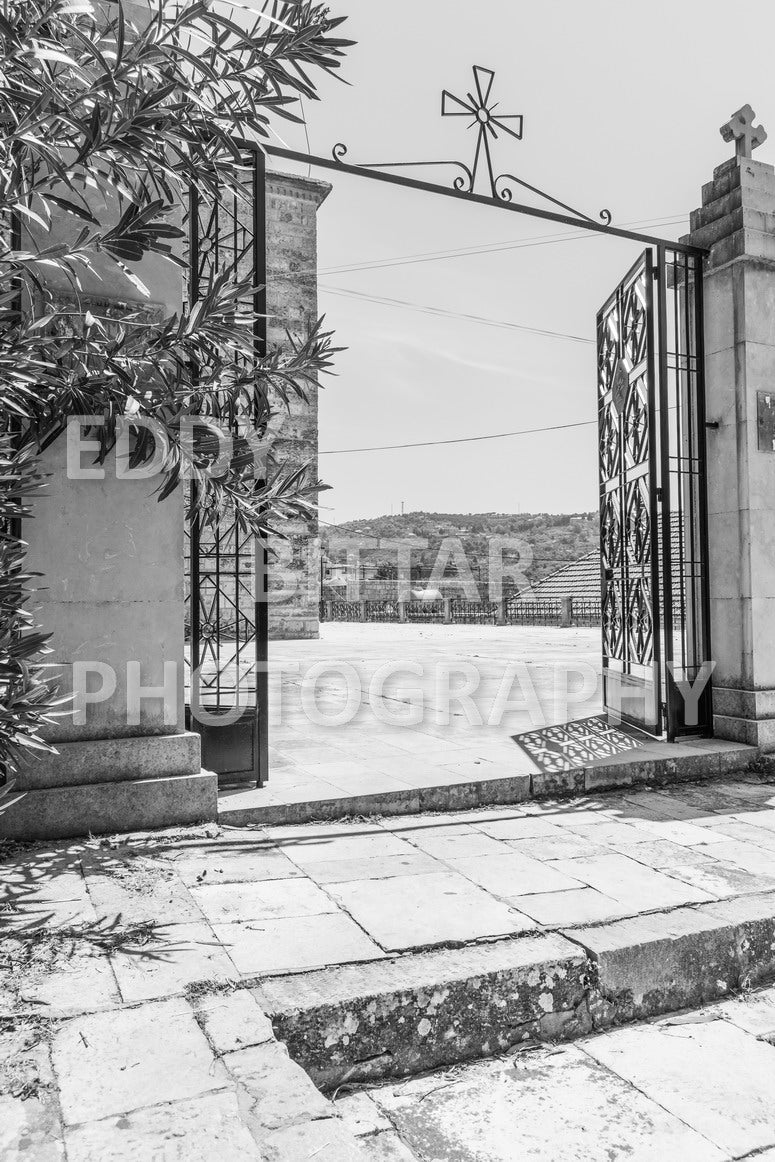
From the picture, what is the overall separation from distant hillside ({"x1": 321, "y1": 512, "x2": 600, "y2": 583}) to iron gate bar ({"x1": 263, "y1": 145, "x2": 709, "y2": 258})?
2497cm

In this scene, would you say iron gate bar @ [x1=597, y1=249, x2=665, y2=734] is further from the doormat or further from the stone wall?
the stone wall

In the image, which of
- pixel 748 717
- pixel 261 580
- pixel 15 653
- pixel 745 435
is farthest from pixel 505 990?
pixel 745 435

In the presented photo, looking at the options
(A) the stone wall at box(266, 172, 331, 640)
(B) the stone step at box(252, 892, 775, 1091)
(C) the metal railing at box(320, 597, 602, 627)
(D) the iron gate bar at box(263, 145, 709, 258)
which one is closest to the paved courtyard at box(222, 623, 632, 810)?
(B) the stone step at box(252, 892, 775, 1091)

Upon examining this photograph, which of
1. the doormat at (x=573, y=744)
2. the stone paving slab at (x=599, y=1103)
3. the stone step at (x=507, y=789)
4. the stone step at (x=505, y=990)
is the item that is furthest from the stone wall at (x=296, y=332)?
the stone paving slab at (x=599, y=1103)

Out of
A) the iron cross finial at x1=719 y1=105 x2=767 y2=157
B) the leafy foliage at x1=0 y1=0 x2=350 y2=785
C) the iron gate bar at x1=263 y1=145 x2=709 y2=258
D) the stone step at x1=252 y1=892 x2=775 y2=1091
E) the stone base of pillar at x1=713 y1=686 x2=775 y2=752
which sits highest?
the iron cross finial at x1=719 y1=105 x2=767 y2=157

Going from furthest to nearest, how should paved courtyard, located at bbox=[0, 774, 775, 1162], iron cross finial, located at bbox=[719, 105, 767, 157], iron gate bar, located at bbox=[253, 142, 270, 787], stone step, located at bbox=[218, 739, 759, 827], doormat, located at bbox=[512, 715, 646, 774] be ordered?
iron cross finial, located at bbox=[719, 105, 767, 157] → doormat, located at bbox=[512, 715, 646, 774] → iron gate bar, located at bbox=[253, 142, 270, 787] → stone step, located at bbox=[218, 739, 759, 827] → paved courtyard, located at bbox=[0, 774, 775, 1162]

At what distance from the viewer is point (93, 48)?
2.83 metres

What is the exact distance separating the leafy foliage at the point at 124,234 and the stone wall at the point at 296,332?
1154cm

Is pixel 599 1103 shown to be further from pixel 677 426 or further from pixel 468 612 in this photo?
pixel 468 612

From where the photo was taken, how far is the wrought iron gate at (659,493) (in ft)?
19.9

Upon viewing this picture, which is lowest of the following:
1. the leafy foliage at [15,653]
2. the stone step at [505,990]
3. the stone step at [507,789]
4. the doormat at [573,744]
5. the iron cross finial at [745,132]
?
the stone step at [505,990]

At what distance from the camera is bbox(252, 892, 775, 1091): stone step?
8.14ft

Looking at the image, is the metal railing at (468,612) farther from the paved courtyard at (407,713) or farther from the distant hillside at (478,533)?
the paved courtyard at (407,713)

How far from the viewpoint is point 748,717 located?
5910mm
